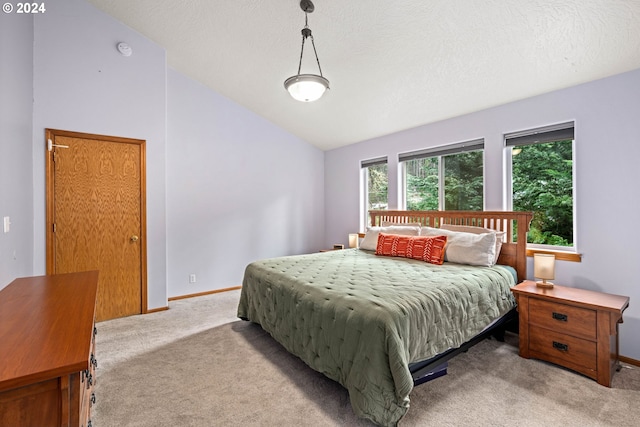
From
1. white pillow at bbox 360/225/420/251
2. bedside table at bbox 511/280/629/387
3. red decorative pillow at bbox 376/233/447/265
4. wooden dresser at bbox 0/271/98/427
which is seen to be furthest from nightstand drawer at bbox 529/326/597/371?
wooden dresser at bbox 0/271/98/427

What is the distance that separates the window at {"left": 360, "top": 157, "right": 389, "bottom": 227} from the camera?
4781 mm

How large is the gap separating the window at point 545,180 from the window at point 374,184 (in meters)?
1.81

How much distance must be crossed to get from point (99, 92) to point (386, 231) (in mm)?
3728

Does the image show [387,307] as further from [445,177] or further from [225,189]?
[225,189]

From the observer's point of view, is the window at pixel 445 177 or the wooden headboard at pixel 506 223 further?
the window at pixel 445 177

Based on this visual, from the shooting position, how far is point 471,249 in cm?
298

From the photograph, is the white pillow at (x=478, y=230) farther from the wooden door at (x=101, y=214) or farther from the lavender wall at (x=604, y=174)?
the wooden door at (x=101, y=214)

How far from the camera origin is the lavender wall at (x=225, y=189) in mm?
4070

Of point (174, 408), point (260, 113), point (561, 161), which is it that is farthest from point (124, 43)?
point (561, 161)

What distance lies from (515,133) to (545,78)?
0.61 meters

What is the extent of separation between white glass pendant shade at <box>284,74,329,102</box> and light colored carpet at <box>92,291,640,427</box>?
222cm

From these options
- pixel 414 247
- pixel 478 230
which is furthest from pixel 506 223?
pixel 414 247

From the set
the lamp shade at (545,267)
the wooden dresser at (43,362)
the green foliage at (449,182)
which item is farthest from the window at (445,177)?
the wooden dresser at (43,362)

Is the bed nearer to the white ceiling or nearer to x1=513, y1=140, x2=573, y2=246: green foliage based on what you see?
x1=513, y1=140, x2=573, y2=246: green foliage
